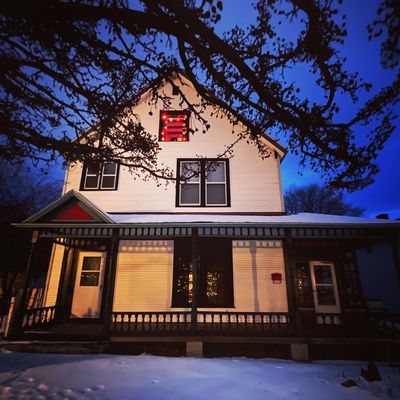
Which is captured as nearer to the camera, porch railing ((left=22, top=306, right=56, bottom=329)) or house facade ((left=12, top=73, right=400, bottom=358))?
house facade ((left=12, top=73, right=400, bottom=358))

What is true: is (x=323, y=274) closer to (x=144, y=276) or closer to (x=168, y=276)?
(x=168, y=276)

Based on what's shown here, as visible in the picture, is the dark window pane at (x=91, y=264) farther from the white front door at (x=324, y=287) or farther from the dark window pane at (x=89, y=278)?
the white front door at (x=324, y=287)

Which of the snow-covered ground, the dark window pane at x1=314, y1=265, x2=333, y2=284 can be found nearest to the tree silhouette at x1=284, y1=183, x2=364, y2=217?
the dark window pane at x1=314, y1=265, x2=333, y2=284

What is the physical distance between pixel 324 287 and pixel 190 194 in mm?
6969

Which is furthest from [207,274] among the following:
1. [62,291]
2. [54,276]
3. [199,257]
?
[54,276]

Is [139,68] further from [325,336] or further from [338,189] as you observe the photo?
[325,336]

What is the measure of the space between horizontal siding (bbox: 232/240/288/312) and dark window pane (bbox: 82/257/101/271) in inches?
222

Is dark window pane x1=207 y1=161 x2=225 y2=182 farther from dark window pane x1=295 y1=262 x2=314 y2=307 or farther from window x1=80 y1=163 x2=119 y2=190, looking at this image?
dark window pane x1=295 y1=262 x2=314 y2=307

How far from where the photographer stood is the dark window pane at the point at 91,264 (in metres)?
9.98

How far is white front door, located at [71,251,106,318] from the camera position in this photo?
941 cm

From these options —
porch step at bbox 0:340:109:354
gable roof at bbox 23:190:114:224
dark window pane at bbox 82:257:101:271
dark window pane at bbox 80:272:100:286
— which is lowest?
porch step at bbox 0:340:109:354

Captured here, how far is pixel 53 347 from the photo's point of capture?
6.77 m

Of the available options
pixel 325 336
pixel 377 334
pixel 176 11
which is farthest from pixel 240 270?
pixel 176 11

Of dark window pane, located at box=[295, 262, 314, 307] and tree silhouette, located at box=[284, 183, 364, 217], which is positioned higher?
tree silhouette, located at box=[284, 183, 364, 217]
